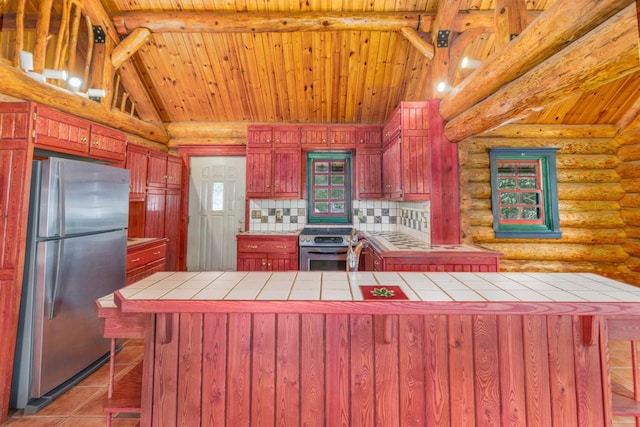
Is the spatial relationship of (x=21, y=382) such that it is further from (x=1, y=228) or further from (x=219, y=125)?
(x=219, y=125)

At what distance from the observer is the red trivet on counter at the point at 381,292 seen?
4.26 ft

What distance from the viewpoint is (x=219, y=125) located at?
450 cm

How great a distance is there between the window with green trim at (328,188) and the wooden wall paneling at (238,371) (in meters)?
3.14

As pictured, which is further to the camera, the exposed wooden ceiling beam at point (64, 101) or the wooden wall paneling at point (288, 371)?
the exposed wooden ceiling beam at point (64, 101)

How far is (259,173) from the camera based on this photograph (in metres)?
4.09

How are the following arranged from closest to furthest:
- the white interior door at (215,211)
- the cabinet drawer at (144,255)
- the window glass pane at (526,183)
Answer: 1. the cabinet drawer at (144,255)
2. the window glass pane at (526,183)
3. the white interior door at (215,211)

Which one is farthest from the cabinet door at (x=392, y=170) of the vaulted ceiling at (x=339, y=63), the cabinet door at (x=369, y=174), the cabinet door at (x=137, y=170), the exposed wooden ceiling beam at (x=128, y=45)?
the exposed wooden ceiling beam at (x=128, y=45)

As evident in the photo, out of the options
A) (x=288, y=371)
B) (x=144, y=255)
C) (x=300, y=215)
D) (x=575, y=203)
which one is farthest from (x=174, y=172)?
(x=575, y=203)

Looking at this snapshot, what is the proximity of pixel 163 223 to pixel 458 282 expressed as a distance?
3941 millimetres

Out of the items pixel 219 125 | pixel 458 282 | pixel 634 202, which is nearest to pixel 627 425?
pixel 458 282

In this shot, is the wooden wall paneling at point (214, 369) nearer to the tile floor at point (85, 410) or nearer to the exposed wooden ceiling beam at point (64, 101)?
the tile floor at point (85, 410)

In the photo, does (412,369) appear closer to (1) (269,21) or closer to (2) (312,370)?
(2) (312,370)

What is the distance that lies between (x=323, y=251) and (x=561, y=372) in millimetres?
2697

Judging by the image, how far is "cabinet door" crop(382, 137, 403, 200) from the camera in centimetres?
317
